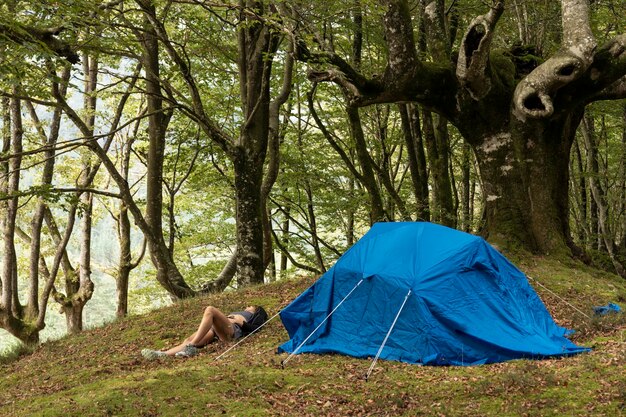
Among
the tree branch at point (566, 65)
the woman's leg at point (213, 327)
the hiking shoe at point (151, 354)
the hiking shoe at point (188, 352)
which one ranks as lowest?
the hiking shoe at point (188, 352)

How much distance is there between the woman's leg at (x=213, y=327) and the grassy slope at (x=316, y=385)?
370mm

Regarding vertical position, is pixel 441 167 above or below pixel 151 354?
above

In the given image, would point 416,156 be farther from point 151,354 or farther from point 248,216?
point 151,354

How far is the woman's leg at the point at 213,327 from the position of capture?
28.2 ft

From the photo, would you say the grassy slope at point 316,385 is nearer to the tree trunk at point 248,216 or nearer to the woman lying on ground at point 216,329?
the woman lying on ground at point 216,329

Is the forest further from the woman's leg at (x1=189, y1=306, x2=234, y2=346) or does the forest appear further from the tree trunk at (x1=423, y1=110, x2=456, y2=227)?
the woman's leg at (x1=189, y1=306, x2=234, y2=346)

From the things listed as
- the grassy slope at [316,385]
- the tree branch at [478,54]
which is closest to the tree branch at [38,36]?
the grassy slope at [316,385]

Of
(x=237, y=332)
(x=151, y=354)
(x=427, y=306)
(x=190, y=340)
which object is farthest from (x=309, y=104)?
(x=427, y=306)

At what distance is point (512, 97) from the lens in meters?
10.8

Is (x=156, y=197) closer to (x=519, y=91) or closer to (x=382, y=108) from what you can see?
(x=519, y=91)

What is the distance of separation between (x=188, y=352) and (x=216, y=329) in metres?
0.62

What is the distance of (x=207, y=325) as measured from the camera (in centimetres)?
862

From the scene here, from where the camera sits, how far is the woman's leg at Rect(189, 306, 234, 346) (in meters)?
8.59

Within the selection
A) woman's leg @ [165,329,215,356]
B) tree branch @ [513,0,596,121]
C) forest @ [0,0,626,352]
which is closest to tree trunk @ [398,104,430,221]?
forest @ [0,0,626,352]
